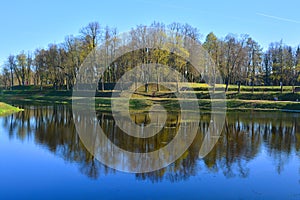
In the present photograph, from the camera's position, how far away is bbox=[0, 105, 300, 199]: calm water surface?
1030 centimetres

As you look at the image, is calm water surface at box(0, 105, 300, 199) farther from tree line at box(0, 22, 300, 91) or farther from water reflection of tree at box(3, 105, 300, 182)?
tree line at box(0, 22, 300, 91)

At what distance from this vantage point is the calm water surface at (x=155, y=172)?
10.3 metres

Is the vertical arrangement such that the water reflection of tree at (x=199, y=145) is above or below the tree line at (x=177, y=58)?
below

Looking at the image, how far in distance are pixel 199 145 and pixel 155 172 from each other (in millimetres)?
5744

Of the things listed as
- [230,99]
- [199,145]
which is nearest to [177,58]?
[230,99]

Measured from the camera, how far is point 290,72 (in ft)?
178

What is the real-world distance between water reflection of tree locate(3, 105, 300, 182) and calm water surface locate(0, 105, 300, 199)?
0.04 meters

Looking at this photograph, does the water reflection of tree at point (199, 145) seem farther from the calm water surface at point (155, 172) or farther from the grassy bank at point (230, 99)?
the grassy bank at point (230, 99)

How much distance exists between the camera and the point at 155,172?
12711 mm

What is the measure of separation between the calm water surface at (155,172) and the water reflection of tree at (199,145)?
4 centimetres

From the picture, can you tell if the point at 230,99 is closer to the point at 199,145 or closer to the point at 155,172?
the point at 199,145

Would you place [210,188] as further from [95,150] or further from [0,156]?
[0,156]

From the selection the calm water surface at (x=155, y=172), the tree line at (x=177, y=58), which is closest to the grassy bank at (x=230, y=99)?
the tree line at (x=177, y=58)

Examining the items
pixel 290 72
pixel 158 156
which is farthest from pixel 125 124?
pixel 290 72
